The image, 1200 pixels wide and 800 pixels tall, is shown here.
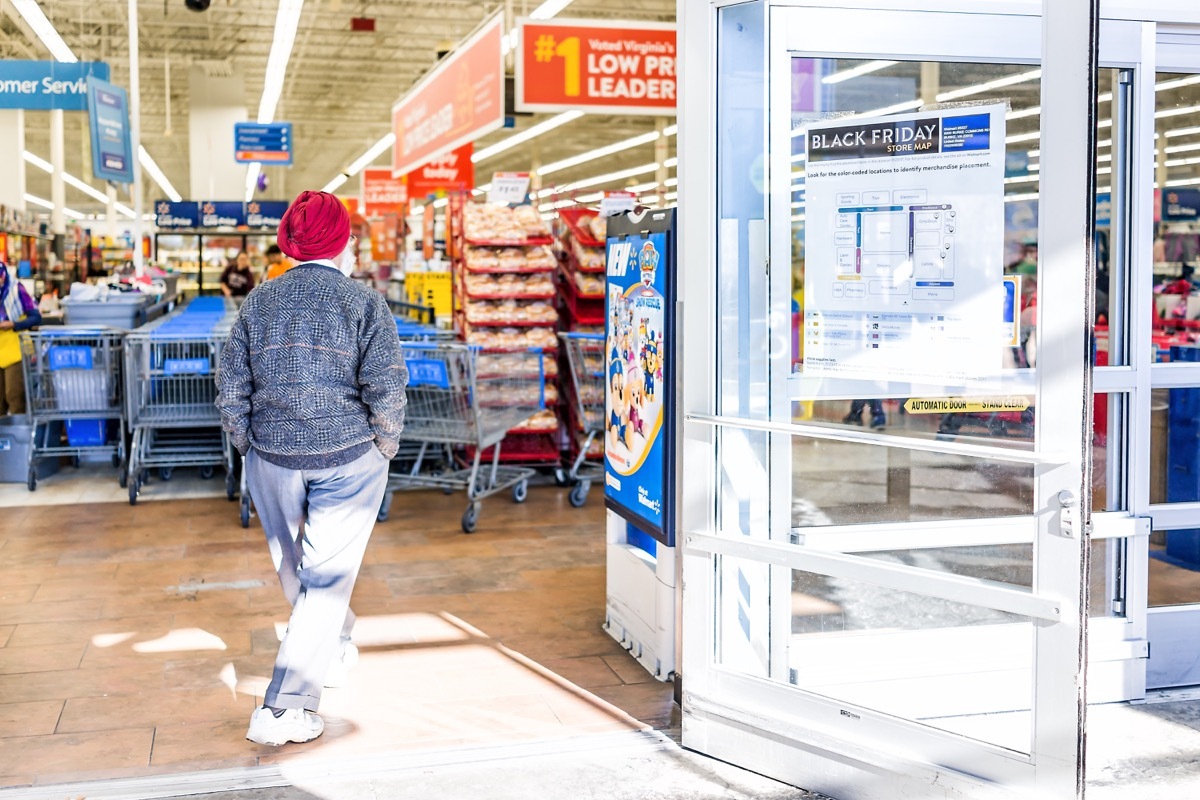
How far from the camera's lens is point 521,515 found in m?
7.13

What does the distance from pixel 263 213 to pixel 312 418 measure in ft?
57.1

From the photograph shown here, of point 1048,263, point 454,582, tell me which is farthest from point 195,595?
point 1048,263

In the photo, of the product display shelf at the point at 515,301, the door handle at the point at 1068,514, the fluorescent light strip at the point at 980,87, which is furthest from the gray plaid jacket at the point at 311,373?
the product display shelf at the point at 515,301

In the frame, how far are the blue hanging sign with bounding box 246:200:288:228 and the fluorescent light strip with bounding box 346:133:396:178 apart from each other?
235 cm

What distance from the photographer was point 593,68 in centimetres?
781

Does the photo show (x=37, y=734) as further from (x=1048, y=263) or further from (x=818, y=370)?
(x=1048, y=263)

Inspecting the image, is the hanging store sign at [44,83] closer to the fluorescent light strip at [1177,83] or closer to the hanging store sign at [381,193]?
the hanging store sign at [381,193]

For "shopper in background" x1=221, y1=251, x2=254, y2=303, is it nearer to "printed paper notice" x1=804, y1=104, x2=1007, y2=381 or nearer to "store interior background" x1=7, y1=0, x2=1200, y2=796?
"store interior background" x1=7, y1=0, x2=1200, y2=796

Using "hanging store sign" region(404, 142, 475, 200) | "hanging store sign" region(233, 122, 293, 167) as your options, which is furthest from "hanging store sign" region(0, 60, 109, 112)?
"hanging store sign" region(233, 122, 293, 167)

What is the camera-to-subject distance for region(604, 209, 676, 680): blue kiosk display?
3.96m

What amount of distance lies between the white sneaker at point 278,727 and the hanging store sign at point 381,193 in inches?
820

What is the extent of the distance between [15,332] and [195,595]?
4089 mm

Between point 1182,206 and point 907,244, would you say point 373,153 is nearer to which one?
point 1182,206

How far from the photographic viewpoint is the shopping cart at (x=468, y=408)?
6703 mm
